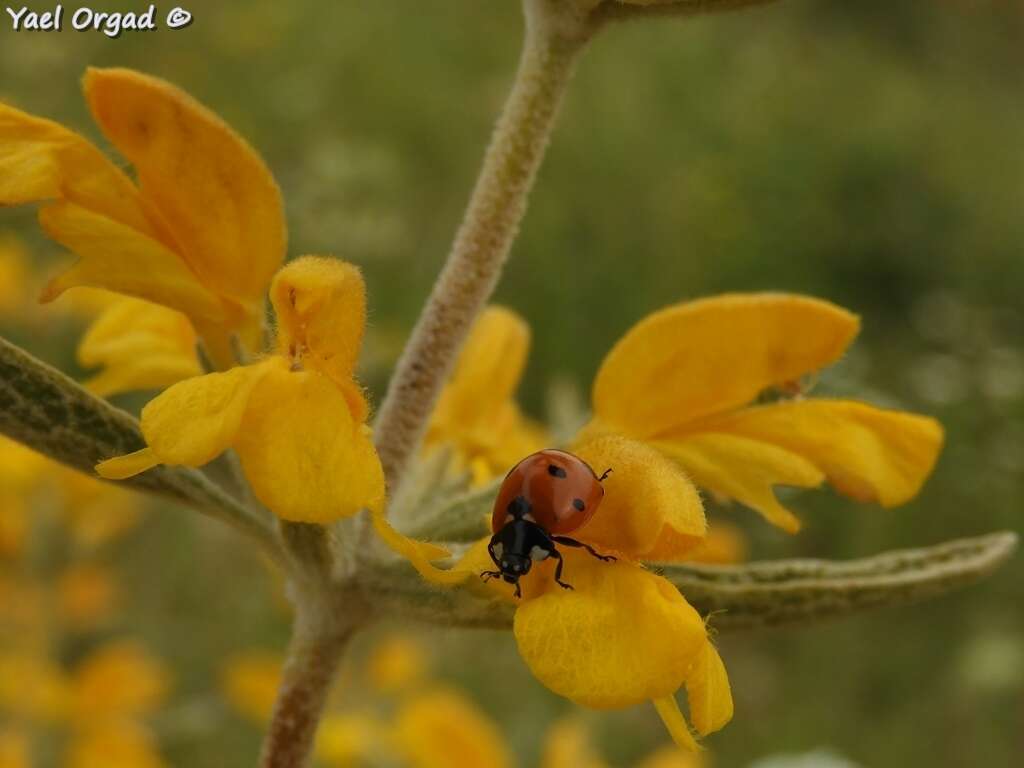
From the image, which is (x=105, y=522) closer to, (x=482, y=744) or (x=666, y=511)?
(x=482, y=744)

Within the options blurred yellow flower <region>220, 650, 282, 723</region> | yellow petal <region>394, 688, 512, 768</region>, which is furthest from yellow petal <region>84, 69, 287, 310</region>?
blurred yellow flower <region>220, 650, 282, 723</region>

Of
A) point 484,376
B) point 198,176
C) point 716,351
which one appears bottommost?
point 484,376

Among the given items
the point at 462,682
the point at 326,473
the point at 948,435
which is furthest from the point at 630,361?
the point at 948,435

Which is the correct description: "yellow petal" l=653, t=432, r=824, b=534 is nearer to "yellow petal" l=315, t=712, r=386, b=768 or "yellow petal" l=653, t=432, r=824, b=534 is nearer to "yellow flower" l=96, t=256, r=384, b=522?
"yellow flower" l=96, t=256, r=384, b=522

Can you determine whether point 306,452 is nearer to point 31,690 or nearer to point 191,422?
point 191,422

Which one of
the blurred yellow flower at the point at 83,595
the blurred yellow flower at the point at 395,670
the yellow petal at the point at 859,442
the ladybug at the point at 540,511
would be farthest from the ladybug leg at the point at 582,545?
the blurred yellow flower at the point at 83,595

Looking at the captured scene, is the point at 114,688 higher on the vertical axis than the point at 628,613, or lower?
lower

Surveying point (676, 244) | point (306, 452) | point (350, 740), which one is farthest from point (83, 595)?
point (676, 244)
